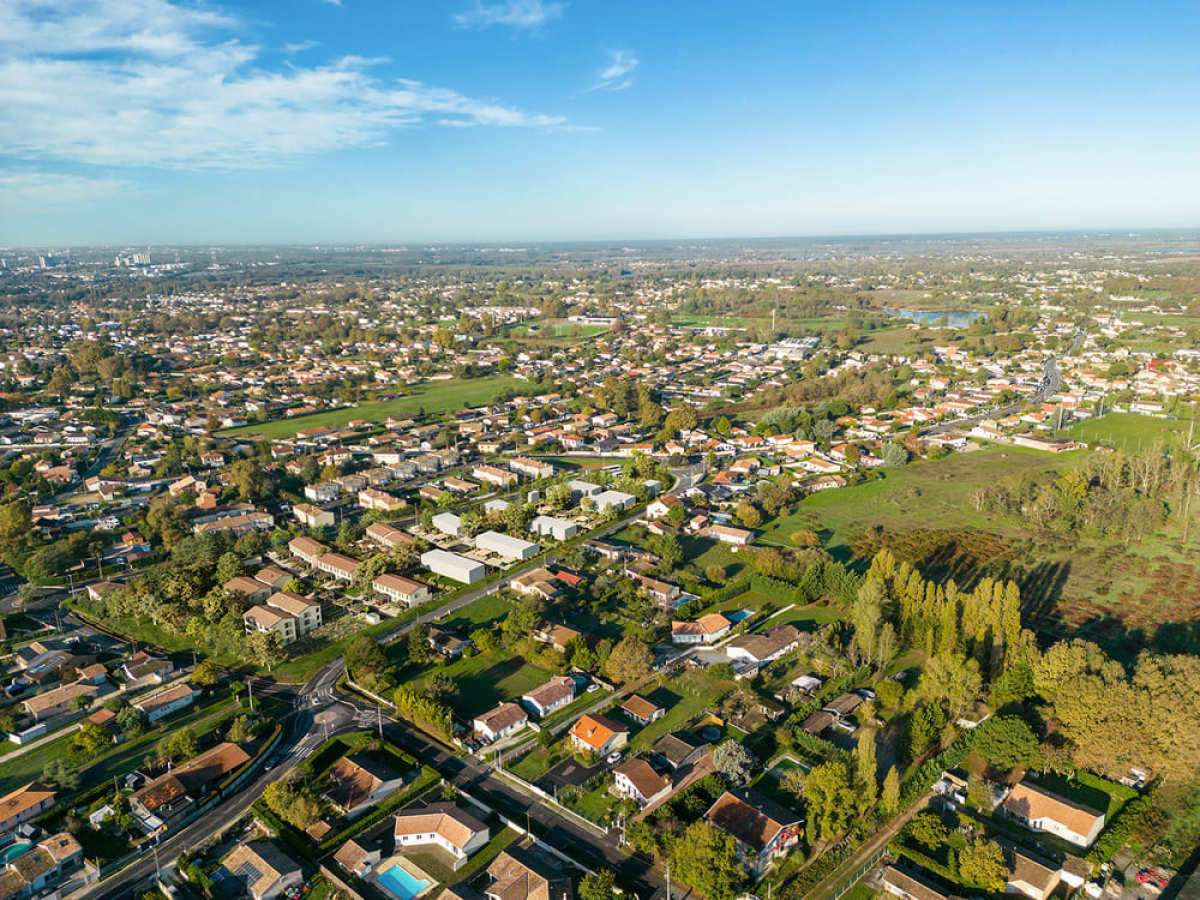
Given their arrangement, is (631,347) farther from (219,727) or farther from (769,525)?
(219,727)

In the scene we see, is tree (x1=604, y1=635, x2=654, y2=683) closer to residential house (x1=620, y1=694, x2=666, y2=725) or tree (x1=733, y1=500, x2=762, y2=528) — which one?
residential house (x1=620, y1=694, x2=666, y2=725)

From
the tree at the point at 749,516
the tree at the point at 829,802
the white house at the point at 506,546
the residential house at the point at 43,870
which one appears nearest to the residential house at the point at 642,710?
the tree at the point at 829,802

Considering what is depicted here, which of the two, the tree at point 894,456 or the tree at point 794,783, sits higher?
the tree at point 894,456

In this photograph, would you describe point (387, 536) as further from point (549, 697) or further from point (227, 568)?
point (549, 697)

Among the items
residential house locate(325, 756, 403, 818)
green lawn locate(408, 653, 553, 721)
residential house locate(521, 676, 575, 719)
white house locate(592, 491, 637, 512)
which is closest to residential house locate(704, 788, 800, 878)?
residential house locate(521, 676, 575, 719)

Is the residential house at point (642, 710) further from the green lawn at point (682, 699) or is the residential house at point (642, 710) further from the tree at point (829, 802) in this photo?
the tree at point (829, 802)

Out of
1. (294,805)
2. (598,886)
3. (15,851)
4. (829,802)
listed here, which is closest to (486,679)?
(294,805)

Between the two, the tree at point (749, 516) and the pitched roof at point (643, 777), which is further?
the tree at point (749, 516)
